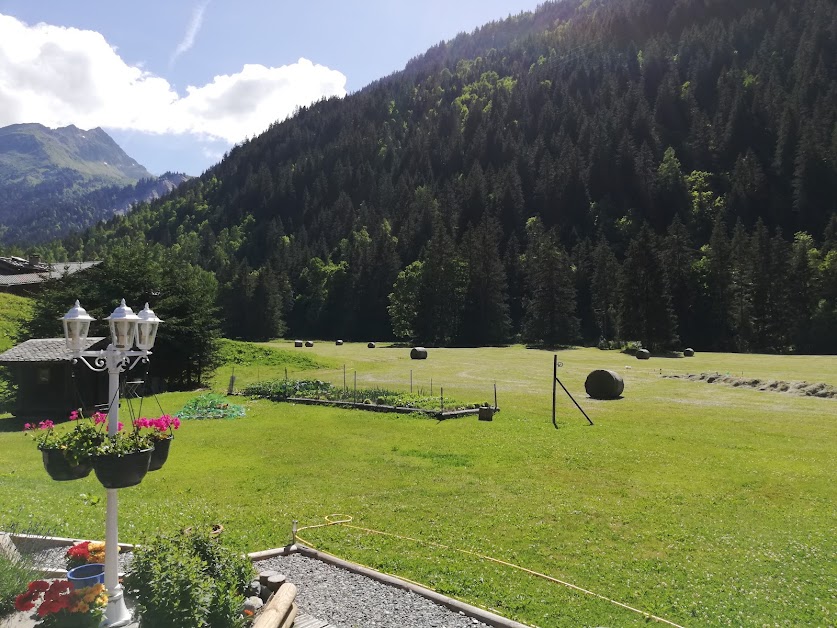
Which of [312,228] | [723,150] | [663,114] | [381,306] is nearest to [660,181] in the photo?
[723,150]

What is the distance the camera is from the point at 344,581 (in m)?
9.91

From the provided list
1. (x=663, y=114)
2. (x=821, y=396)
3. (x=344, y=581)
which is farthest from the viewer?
(x=663, y=114)

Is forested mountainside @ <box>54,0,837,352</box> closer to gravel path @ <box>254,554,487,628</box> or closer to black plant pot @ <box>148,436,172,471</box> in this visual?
gravel path @ <box>254,554,487,628</box>

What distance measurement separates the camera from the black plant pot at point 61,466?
287 inches

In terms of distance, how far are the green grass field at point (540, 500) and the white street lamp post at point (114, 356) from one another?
6.37 feet

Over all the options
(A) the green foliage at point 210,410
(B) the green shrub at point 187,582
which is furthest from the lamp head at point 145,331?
(A) the green foliage at point 210,410

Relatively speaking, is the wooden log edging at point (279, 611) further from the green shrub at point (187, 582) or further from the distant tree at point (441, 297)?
the distant tree at point (441, 297)

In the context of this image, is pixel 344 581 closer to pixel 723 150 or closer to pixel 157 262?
pixel 157 262

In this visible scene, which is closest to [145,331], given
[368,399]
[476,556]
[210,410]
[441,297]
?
[476,556]

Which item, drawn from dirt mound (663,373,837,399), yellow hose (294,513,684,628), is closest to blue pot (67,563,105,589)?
yellow hose (294,513,684,628)

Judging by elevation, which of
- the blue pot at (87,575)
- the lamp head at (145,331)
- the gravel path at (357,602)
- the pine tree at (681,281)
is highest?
the pine tree at (681,281)

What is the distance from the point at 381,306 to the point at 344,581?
112 metres

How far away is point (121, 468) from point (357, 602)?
4445 millimetres

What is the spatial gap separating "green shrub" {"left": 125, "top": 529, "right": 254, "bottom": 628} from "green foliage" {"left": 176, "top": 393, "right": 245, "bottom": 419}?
81.3 ft
